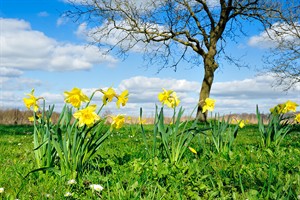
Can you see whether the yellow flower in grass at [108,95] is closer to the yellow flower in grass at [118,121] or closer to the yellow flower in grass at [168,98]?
the yellow flower in grass at [118,121]

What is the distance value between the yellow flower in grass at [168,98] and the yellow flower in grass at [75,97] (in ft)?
4.19

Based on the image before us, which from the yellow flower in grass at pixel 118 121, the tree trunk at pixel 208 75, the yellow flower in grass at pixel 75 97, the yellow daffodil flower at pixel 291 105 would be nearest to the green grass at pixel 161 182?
the yellow flower in grass at pixel 118 121

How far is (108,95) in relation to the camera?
11.6 ft

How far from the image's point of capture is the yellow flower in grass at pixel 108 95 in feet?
11.6

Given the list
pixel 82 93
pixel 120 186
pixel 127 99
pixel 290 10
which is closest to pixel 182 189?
pixel 120 186

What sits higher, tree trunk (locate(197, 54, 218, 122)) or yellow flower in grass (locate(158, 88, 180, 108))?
tree trunk (locate(197, 54, 218, 122))

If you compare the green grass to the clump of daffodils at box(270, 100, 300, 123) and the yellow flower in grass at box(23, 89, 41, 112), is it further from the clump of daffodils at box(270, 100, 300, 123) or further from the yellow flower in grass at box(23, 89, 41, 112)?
the clump of daffodils at box(270, 100, 300, 123)

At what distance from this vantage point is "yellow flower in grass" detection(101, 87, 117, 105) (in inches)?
140

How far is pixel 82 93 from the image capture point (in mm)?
3447

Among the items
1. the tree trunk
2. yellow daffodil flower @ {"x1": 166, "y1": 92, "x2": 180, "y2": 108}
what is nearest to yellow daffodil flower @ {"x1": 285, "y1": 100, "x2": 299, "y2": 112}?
yellow daffodil flower @ {"x1": 166, "y1": 92, "x2": 180, "y2": 108}

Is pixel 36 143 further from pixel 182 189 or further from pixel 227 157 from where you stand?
pixel 227 157

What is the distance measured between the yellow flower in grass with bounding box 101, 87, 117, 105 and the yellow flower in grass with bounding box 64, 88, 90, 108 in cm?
18

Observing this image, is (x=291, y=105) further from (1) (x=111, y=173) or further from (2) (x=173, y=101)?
(1) (x=111, y=173)

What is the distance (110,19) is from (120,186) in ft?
55.2
